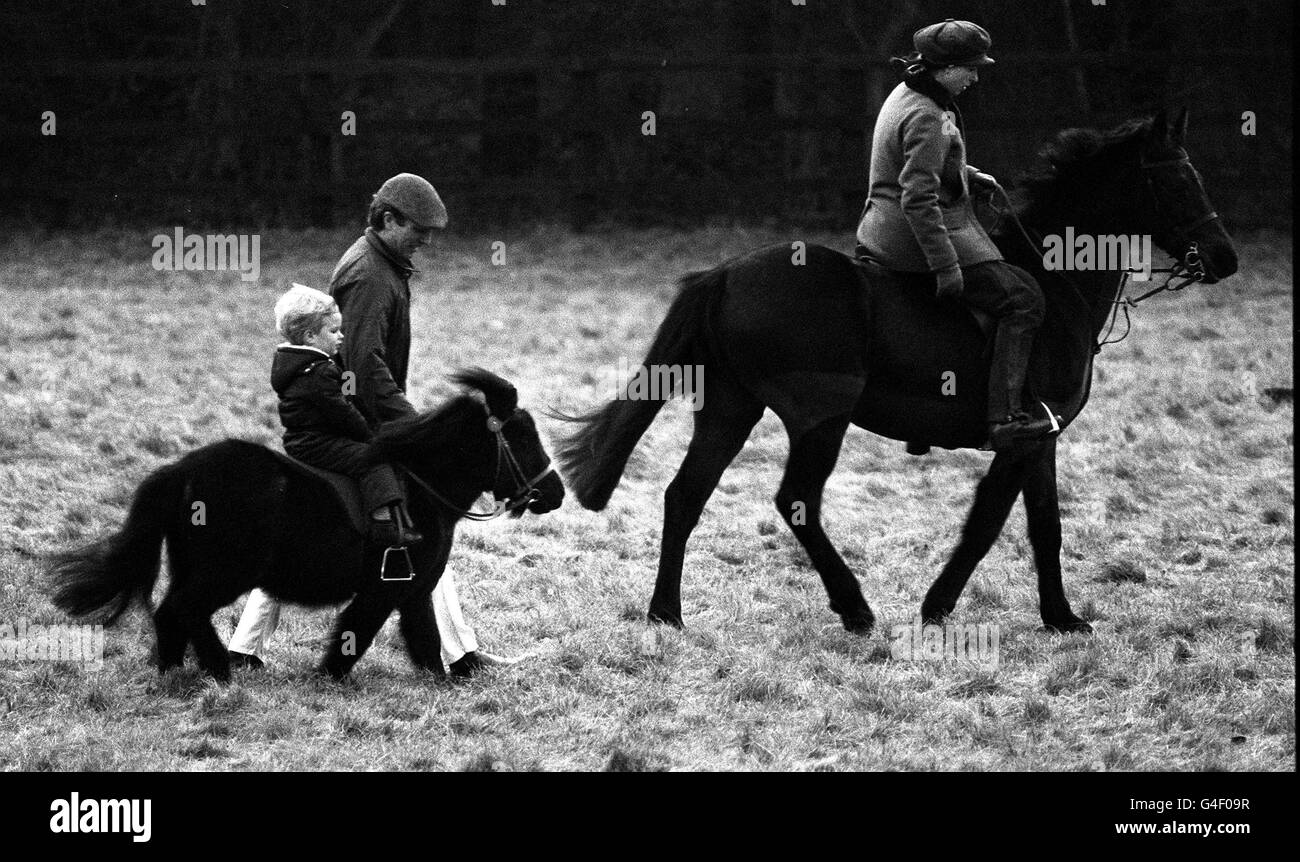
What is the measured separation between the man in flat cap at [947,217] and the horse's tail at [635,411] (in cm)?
74

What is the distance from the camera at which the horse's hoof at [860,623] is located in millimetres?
6480

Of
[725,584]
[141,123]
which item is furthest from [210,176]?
[725,584]

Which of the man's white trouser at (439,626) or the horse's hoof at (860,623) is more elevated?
the man's white trouser at (439,626)

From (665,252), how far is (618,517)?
303 inches

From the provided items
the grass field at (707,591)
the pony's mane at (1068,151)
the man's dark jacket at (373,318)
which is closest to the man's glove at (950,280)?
the pony's mane at (1068,151)

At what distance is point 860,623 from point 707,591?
2.88 ft

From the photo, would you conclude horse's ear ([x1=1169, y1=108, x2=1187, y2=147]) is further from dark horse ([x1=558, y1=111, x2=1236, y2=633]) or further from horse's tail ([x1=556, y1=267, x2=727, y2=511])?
horse's tail ([x1=556, y1=267, x2=727, y2=511])

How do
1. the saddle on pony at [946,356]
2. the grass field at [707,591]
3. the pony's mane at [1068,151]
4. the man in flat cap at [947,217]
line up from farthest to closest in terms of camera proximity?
the pony's mane at [1068,151], the saddle on pony at [946,356], the man in flat cap at [947,217], the grass field at [707,591]

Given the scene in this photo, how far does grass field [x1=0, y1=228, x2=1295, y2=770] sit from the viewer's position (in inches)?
208

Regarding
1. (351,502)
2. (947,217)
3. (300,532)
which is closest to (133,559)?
(300,532)

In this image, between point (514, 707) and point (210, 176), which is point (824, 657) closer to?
point (514, 707)

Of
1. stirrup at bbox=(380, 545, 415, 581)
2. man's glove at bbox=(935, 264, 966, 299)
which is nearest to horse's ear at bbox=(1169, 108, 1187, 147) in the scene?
man's glove at bbox=(935, 264, 966, 299)

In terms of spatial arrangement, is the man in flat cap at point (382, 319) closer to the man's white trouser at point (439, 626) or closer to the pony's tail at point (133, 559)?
the man's white trouser at point (439, 626)

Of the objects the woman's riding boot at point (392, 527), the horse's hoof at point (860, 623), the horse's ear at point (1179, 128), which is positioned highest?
the horse's ear at point (1179, 128)
